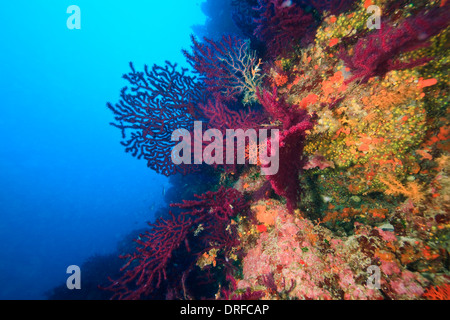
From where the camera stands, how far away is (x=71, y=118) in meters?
89.3

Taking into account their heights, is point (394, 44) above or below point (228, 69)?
below

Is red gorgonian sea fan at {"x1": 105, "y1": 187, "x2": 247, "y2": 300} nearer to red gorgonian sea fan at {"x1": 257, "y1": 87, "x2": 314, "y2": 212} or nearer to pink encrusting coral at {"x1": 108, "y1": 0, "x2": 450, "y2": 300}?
pink encrusting coral at {"x1": 108, "y1": 0, "x2": 450, "y2": 300}

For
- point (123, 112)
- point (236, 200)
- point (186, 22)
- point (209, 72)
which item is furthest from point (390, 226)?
point (186, 22)

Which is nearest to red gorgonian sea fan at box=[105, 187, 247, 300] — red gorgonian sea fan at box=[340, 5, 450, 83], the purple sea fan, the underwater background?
the underwater background

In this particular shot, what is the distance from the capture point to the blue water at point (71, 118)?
4441cm

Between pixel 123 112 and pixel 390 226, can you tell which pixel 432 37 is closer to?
pixel 390 226

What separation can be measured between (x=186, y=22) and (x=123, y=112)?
365 ft

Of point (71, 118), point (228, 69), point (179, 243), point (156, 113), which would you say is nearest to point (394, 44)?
point (228, 69)

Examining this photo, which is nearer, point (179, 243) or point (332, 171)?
point (332, 171)

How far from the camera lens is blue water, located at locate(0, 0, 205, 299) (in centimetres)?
4441

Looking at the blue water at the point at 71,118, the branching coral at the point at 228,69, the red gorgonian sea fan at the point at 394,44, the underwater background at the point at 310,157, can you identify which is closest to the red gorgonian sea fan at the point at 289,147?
the underwater background at the point at 310,157

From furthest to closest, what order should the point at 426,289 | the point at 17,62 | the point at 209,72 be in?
the point at 17,62 < the point at 209,72 < the point at 426,289

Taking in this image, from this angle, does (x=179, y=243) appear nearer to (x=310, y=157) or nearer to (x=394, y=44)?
(x=310, y=157)

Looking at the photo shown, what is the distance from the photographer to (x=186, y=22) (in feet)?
303
